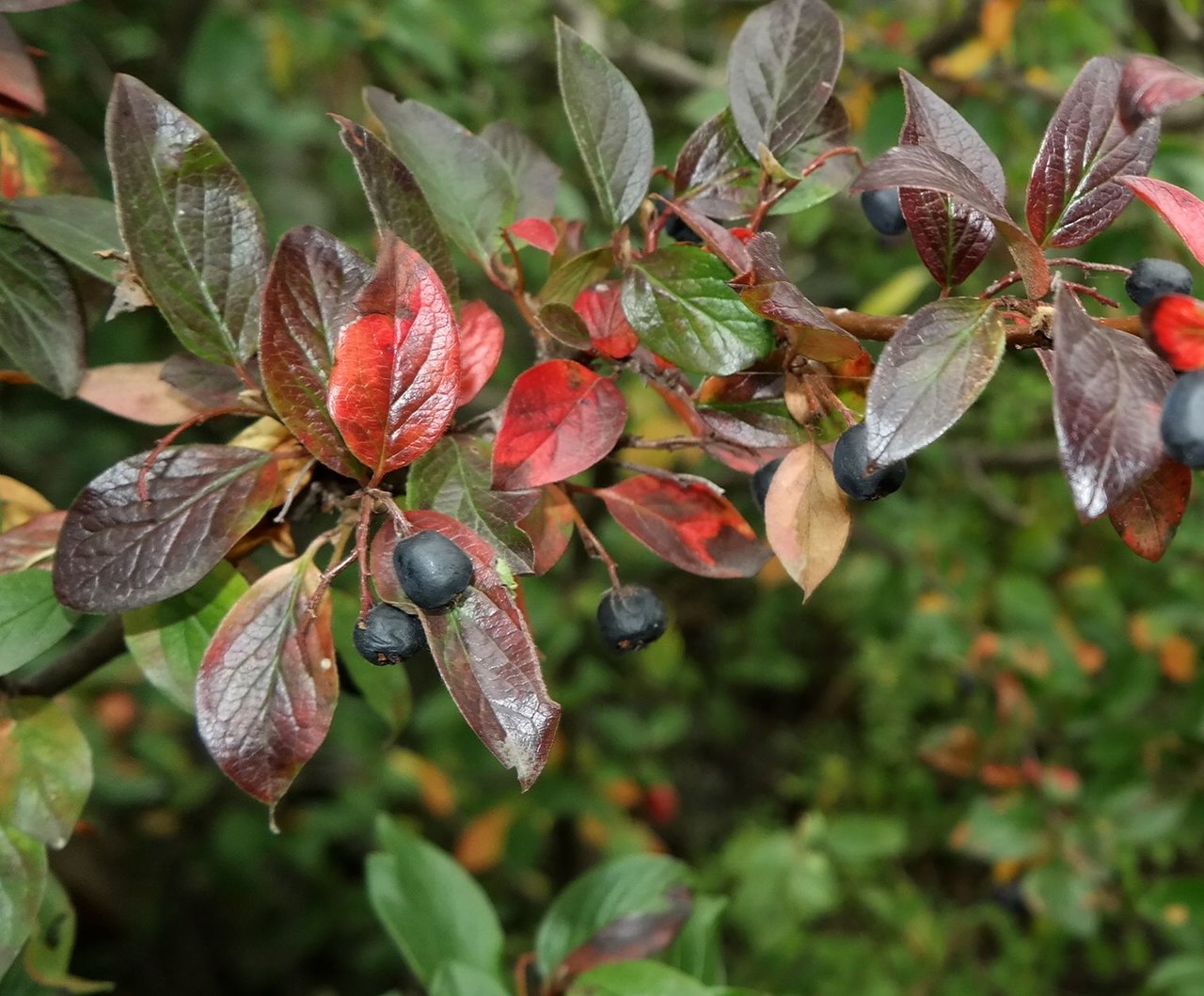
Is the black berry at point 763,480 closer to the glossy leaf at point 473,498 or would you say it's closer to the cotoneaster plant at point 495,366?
the cotoneaster plant at point 495,366

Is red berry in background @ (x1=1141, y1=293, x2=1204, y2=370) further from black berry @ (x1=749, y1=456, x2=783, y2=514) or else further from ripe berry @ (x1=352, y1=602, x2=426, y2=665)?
ripe berry @ (x1=352, y1=602, x2=426, y2=665)

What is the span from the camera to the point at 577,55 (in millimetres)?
654

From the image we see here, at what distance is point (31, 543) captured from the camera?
664 mm

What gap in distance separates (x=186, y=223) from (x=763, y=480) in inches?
14.5

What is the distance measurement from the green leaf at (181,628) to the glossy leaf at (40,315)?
144 mm

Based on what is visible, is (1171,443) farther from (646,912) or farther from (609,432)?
(646,912)

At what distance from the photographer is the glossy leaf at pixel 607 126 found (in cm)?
65

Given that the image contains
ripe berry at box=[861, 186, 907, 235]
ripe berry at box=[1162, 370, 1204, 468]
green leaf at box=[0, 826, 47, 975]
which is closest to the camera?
ripe berry at box=[1162, 370, 1204, 468]

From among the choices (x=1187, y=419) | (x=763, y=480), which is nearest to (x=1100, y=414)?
(x=1187, y=419)

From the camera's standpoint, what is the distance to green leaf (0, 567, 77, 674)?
627 mm

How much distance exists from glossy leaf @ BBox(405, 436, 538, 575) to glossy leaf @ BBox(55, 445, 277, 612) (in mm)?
94

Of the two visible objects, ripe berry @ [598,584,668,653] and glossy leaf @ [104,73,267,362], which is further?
ripe berry @ [598,584,668,653]

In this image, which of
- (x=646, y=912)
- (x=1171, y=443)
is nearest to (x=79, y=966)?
(x=646, y=912)

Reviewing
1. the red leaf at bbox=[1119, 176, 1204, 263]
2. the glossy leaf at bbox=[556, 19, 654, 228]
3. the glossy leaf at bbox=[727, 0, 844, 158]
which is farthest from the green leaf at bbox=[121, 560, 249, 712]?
the red leaf at bbox=[1119, 176, 1204, 263]
